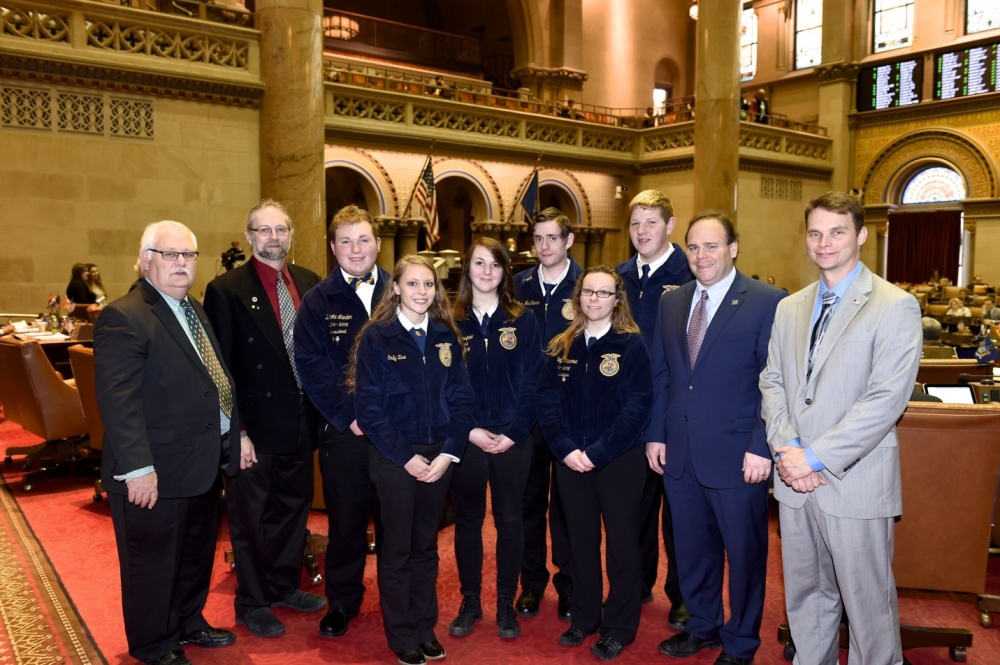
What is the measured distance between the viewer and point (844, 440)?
2.42m

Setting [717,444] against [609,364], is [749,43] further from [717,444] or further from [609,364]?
[717,444]

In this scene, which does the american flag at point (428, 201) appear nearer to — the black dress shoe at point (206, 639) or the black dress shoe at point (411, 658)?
the black dress shoe at point (206, 639)

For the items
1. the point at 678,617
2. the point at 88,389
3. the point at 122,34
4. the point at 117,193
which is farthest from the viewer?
the point at 117,193

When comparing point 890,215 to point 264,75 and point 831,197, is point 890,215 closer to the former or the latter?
point 264,75

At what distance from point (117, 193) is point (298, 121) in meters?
2.64

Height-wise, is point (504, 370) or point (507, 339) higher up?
point (507, 339)

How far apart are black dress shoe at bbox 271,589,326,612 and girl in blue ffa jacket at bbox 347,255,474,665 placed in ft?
1.95

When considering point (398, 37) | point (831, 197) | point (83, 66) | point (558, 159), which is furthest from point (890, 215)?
point (831, 197)

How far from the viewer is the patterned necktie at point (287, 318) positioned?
3402 millimetres

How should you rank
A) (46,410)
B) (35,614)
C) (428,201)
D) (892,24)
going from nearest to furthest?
1. (35,614)
2. (46,410)
3. (428,201)
4. (892,24)

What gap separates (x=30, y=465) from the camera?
5730mm

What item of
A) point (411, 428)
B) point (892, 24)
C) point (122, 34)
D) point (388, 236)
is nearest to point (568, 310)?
point (411, 428)

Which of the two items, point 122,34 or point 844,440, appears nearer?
point 844,440

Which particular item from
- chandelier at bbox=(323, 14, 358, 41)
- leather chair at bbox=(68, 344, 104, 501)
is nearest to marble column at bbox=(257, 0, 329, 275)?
leather chair at bbox=(68, 344, 104, 501)
